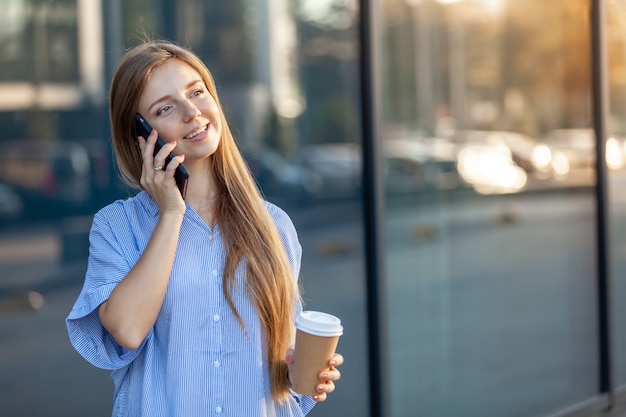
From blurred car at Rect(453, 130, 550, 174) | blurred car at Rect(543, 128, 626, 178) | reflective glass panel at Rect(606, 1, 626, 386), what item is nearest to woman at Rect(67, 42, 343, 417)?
blurred car at Rect(453, 130, 550, 174)

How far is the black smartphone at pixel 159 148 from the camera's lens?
7.20 feet

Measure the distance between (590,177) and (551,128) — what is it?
562mm

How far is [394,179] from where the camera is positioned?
4.75 metres

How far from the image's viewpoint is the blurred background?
3.49m

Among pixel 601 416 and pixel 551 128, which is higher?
pixel 551 128

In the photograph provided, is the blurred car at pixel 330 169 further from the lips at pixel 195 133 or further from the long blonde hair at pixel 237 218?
the lips at pixel 195 133

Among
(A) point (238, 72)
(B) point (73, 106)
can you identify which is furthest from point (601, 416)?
(B) point (73, 106)

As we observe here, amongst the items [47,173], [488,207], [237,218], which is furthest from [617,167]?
[237,218]

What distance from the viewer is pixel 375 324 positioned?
178 inches

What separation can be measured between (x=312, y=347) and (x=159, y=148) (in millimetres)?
552

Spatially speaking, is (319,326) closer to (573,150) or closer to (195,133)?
(195,133)

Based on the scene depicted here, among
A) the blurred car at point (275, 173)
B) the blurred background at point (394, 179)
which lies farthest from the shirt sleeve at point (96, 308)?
the blurred car at point (275, 173)

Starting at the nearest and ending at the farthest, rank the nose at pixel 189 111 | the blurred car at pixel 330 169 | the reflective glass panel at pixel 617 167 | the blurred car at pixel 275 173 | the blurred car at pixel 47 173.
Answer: the nose at pixel 189 111
the blurred car at pixel 47 173
the blurred car at pixel 275 173
the blurred car at pixel 330 169
the reflective glass panel at pixel 617 167

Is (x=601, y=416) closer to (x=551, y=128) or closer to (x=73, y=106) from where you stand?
(x=551, y=128)
